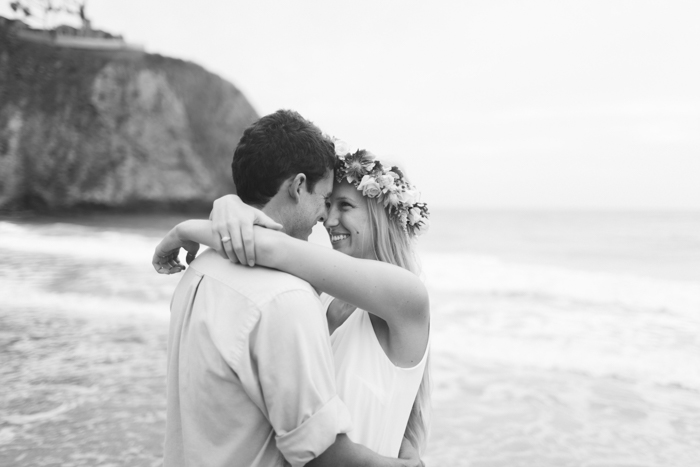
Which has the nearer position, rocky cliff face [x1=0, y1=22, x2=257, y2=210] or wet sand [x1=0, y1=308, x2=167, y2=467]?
wet sand [x1=0, y1=308, x2=167, y2=467]

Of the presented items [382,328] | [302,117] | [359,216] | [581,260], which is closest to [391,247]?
[359,216]

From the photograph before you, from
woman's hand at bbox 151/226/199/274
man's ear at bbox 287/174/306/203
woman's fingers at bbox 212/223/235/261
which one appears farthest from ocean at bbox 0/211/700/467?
woman's fingers at bbox 212/223/235/261

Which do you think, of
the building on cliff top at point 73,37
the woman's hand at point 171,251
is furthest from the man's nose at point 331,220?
the building on cliff top at point 73,37

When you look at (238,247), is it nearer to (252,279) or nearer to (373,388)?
(252,279)

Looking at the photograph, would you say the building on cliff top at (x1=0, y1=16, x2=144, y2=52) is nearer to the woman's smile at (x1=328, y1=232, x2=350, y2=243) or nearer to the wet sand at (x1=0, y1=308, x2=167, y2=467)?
the wet sand at (x1=0, y1=308, x2=167, y2=467)

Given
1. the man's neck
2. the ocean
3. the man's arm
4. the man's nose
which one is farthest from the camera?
the ocean

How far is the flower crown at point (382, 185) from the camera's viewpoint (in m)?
2.43

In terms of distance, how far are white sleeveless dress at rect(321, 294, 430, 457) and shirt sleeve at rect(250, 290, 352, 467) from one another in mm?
527

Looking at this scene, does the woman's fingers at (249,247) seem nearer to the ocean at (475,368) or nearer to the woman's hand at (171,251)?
the woman's hand at (171,251)

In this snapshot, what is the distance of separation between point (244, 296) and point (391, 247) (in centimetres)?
115

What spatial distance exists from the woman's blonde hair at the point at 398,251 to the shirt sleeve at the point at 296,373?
982 millimetres

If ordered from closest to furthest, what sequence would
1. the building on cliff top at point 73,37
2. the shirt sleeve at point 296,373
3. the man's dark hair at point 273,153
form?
1. the shirt sleeve at point 296,373
2. the man's dark hair at point 273,153
3. the building on cliff top at point 73,37

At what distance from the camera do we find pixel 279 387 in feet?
4.73

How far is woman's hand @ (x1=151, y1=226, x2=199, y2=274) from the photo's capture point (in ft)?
6.57
